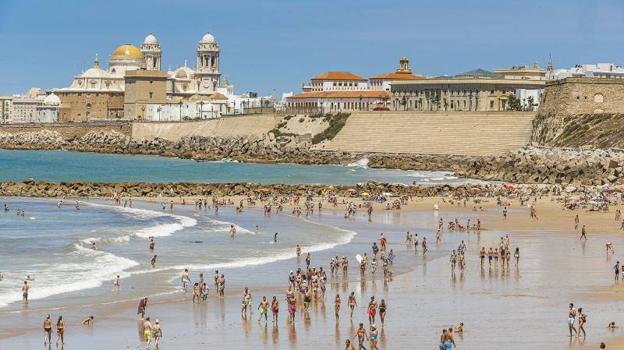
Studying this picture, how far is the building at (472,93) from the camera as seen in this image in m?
127

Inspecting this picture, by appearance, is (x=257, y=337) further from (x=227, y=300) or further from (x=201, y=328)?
(x=227, y=300)

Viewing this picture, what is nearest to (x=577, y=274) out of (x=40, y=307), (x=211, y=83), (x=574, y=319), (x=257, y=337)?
(x=574, y=319)

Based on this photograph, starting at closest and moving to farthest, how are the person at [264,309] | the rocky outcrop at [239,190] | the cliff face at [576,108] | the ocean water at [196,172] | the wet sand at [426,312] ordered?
the wet sand at [426,312]
the person at [264,309]
the rocky outcrop at [239,190]
the ocean water at [196,172]
the cliff face at [576,108]

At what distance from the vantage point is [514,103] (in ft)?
405

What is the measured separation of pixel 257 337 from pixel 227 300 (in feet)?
17.2

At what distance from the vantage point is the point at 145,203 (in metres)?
64.6

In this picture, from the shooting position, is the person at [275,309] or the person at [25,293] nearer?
the person at [275,309]

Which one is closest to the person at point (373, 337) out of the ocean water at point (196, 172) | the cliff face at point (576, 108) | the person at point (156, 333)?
the person at point (156, 333)

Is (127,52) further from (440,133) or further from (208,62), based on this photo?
(440,133)

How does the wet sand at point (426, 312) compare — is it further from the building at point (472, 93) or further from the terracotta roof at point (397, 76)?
the terracotta roof at point (397, 76)

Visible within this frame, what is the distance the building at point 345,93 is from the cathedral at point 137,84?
14677mm

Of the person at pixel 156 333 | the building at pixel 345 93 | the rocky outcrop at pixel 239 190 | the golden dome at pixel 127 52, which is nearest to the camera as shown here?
the person at pixel 156 333

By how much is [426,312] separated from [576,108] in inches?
2953

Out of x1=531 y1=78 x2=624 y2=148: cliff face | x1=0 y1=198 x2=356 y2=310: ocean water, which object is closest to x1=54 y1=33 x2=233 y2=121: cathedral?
x1=531 y1=78 x2=624 y2=148: cliff face
